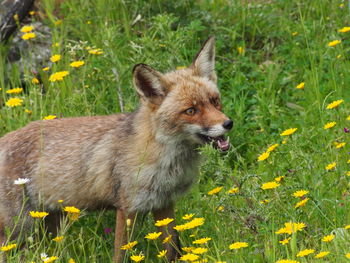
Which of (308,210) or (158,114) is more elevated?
(158,114)

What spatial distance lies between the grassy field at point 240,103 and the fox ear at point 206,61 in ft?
2.46

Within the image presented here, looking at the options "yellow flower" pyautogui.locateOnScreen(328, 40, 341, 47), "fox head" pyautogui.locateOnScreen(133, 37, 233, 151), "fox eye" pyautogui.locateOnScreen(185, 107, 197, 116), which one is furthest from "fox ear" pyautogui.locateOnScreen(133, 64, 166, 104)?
"yellow flower" pyautogui.locateOnScreen(328, 40, 341, 47)

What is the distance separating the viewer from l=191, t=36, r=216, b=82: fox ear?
560 centimetres

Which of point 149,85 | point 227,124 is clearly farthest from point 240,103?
point 227,124

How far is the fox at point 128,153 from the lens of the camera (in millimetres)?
5203

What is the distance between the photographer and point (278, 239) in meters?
4.67

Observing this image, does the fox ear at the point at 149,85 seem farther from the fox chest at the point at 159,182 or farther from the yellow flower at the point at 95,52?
A: the yellow flower at the point at 95,52

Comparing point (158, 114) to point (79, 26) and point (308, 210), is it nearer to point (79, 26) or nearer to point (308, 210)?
point (308, 210)

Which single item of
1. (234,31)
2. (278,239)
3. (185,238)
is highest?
(234,31)

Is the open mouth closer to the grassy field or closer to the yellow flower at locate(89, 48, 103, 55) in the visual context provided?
the grassy field

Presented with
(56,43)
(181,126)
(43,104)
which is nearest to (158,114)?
(181,126)

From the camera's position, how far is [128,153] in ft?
17.7

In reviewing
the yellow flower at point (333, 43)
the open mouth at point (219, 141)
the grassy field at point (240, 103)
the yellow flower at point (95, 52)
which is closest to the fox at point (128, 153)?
the open mouth at point (219, 141)

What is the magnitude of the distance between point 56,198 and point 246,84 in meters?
2.83
